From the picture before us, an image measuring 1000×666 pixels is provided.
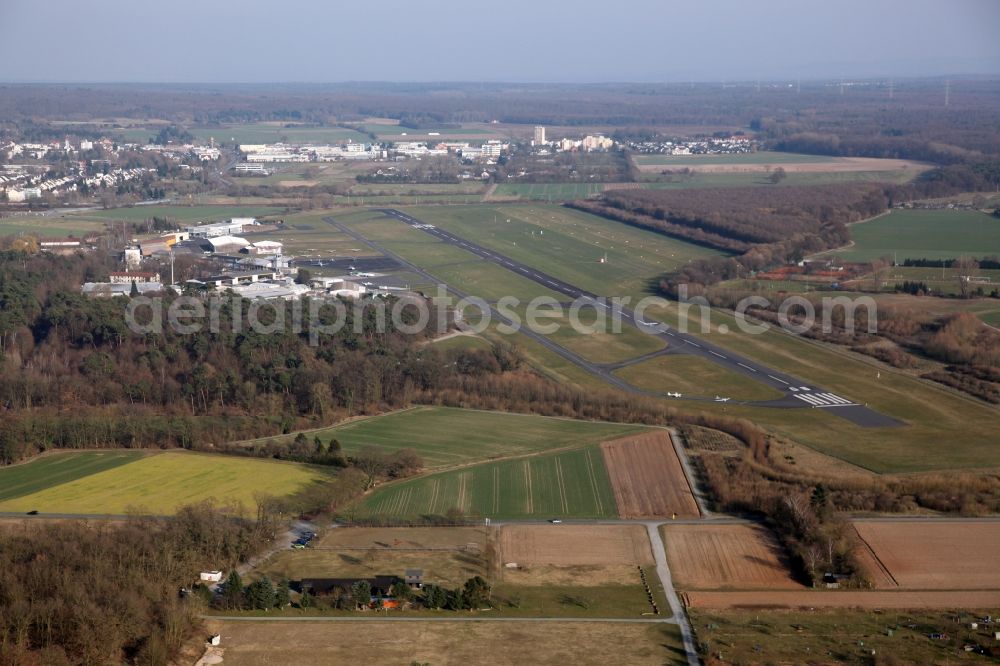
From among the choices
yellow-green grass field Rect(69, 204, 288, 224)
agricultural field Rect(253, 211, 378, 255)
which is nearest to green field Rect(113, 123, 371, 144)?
yellow-green grass field Rect(69, 204, 288, 224)

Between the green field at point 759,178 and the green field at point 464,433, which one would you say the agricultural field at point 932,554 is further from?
the green field at point 759,178

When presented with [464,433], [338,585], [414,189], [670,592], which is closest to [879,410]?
[464,433]

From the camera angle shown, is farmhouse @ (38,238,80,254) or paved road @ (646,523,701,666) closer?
paved road @ (646,523,701,666)

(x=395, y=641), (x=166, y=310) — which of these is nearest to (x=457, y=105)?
(x=166, y=310)

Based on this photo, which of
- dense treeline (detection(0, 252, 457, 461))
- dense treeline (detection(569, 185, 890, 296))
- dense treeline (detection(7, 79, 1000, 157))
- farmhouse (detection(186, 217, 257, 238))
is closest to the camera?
dense treeline (detection(0, 252, 457, 461))

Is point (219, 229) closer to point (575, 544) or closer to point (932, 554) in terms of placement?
point (575, 544)

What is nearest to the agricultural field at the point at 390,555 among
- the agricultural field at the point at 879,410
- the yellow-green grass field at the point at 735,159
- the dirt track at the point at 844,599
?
the dirt track at the point at 844,599

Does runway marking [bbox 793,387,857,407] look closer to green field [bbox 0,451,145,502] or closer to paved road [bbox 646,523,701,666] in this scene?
paved road [bbox 646,523,701,666]
